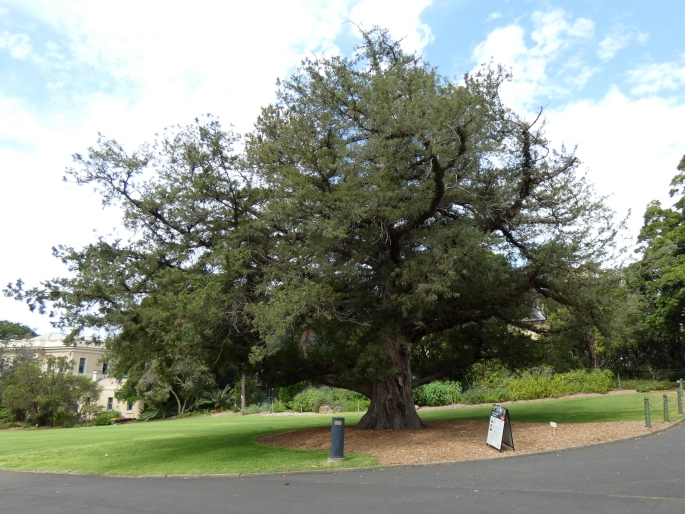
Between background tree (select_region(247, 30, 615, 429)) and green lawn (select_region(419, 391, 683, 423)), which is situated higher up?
background tree (select_region(247, 30, 615, 429))

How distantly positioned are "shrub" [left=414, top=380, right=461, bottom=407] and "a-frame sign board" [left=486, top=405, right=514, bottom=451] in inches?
751

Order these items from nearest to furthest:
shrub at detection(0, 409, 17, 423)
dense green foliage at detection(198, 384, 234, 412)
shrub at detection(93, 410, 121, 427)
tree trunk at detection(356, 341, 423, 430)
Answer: tree trunk at detection(356, 341, 423, 430), shrub at detection(93, 410, 121, 427), shrub at detection(0, 409, 17, 423), dense green foliage at detection(198, 384, 234, 412)

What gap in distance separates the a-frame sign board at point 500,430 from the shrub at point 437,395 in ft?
62.6

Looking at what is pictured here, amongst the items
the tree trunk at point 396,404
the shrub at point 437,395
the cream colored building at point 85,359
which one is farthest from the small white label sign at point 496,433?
the cream colored building at point 85,359

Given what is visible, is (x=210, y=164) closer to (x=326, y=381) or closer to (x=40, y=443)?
(x=326, y=381)

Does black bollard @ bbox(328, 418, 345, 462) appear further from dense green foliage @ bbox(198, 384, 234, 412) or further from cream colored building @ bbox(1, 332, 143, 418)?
cream colored building @ bbox(1, 332, 143, 418)

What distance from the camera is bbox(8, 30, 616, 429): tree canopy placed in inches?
533

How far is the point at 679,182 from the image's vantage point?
37.2 metres

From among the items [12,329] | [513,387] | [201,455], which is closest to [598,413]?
[513,387]

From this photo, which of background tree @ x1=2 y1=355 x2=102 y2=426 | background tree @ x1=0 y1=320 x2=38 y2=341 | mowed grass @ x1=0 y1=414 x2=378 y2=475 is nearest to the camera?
mowed grass @ x1=0 y1=414 x2=378 y2=475

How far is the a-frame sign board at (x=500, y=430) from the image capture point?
12344mm

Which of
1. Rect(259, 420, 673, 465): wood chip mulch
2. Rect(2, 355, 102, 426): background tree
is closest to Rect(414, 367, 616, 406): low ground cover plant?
Rect(259, 420, 673, 465): wood chip mulch

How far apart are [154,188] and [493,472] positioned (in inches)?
473

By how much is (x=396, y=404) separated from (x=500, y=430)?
211 inches
